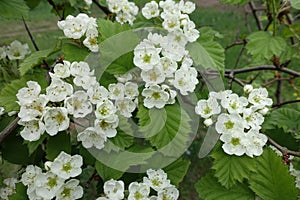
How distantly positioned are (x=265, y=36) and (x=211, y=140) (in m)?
0.99

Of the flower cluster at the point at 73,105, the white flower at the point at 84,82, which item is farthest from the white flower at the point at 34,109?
the white flower at the point at 84,82

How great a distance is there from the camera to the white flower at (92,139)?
127cm

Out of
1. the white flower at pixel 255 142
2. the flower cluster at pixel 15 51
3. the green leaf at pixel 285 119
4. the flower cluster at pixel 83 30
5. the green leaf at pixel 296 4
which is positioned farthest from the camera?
the flower cluster at pixel 15 51

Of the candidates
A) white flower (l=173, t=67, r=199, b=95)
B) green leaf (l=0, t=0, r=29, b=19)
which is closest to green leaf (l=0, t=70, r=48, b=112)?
white flower (l=173, t=67, r=199, b=95)

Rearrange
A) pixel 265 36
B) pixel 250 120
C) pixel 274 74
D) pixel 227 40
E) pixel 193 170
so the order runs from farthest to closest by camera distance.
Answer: pixel 227 40 < pixel 193 170 < pixel 274 74 < pixel 265 36 < pixel 250 120

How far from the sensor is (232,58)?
6496 millimetres

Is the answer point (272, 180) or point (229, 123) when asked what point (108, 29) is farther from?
point (272, 180)

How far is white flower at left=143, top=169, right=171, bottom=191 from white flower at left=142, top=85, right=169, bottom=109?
199mm

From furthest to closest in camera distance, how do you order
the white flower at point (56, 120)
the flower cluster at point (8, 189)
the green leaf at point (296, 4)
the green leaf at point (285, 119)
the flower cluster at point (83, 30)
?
the green leaf at point (285, 119)
the green leaf at point (296, 4)
the flower cluster at point (8, 189)
the flower cluster at point (83, 30)
the white flower at point (56, 120)

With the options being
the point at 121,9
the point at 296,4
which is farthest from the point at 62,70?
the point at 296,4

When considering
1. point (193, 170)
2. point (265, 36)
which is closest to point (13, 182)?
point (265, 36)

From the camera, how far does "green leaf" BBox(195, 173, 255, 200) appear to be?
136cm

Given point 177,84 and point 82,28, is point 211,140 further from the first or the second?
point 82,28

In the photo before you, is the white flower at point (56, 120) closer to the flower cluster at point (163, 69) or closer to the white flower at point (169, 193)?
the flower cluster at point (163, 69)
